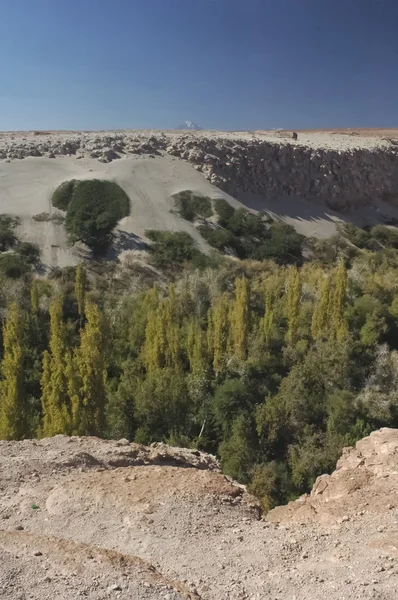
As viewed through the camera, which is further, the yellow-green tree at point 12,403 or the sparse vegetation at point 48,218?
the sparse vegetation at point 48,218

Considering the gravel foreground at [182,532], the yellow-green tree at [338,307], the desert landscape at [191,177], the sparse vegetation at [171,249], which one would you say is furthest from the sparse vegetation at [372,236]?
the gravel foreground at [182,532]

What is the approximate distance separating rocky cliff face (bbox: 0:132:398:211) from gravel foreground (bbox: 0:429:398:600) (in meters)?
35.3

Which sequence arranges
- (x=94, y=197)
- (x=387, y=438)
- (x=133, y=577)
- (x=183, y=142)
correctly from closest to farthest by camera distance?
1. (x=133, y=577)
2. (x=387, y=438)
3. (x=94, y=197)
4. (x=183, y=142)

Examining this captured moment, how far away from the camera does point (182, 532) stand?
6.43 m

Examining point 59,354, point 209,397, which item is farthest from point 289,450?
point 59,354

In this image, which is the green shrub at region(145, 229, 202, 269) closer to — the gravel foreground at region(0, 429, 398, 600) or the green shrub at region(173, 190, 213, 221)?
the green shrub at region(173, 190, 213, 221)

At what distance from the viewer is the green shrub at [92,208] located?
3216 centimetres

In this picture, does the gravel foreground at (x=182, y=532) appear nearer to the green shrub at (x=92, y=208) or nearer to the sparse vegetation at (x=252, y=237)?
the green shrub at (x=92, y=208)

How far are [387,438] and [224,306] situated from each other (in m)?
11.7

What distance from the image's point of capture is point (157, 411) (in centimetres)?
1723

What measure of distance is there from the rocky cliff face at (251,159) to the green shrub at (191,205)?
10.9 ft

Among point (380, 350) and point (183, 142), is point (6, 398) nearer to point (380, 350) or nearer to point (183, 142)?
point (380, 350)

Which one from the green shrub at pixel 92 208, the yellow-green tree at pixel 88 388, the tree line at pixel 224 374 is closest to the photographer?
the yellow-green tree at pixel 88 388

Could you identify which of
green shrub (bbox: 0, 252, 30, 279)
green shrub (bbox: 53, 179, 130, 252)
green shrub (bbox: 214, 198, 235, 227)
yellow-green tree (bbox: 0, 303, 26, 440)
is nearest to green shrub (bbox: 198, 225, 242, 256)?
green shrub (bbox: 214, 198, 235, 227)
